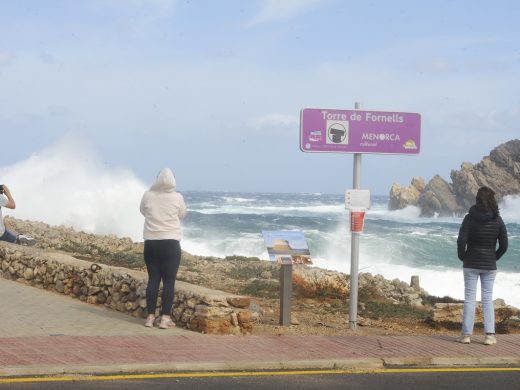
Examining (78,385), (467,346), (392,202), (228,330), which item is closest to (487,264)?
(467,346)

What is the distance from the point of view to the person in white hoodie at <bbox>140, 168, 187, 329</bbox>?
10.2 metres

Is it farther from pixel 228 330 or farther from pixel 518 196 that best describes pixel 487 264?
pixel 518 196

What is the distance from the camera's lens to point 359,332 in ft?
37.3

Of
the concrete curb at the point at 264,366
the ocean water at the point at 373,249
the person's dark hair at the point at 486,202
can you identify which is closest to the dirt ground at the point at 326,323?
the concrete curb at the point at 264,366

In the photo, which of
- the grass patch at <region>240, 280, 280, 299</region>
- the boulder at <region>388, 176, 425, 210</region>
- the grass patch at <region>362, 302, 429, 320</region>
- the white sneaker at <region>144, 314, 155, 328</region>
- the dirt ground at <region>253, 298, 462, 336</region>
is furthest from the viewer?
the boulder at <region>388, 176, 425, 210</region>

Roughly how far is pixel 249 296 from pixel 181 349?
7.89 metres

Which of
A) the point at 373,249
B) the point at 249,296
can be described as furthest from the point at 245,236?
the point at 249,296

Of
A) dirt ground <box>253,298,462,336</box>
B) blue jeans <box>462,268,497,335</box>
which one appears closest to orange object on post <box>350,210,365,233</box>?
dirt ground <box>253,298,462,336</box>

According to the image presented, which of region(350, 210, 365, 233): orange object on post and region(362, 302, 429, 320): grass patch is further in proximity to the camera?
region(362, 302, 429, 320): grass patch

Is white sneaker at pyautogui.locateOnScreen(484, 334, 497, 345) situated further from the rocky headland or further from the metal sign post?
the metal sign post

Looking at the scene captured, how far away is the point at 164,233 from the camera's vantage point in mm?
10141

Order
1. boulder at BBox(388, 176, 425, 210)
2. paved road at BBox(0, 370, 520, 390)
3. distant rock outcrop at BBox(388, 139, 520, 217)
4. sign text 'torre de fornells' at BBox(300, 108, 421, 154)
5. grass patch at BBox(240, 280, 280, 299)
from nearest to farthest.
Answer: paved road at BBox(0, 370, 520, 390)
sign text 'torre de fornells' at BBox(300, 108, 421, 154)
grass patch at BBox(240, 280, 280, 299)
distant rock outcrop at BBox(388, 139, 520, 217)
boulder at BBox(388, 176, 425, 210)

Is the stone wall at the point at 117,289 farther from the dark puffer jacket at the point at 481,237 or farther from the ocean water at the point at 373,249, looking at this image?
the ocean water at the point at 373,249

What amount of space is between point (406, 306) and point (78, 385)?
1124cm
